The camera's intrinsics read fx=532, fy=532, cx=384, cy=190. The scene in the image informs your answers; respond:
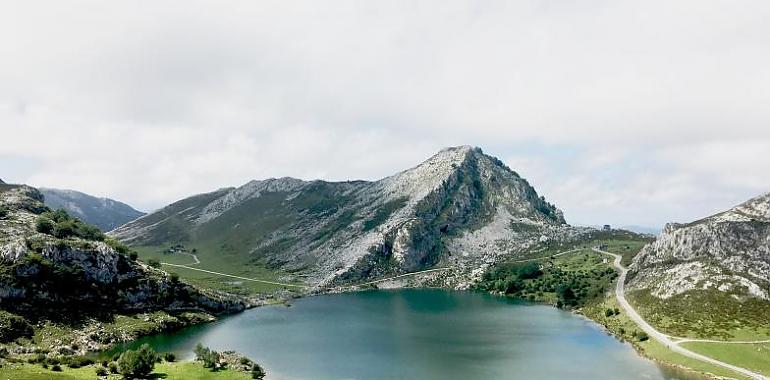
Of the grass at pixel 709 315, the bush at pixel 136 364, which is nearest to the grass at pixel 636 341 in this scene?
the grass at pixel 709 315

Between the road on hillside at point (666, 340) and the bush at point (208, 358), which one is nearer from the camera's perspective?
the road on hillside at point (666, 340)

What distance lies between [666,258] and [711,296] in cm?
3570

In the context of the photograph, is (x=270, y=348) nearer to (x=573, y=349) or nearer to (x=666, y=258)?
(x=573, y=349)

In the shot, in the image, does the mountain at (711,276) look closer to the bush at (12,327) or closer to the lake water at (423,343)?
the lake water at (423,343)

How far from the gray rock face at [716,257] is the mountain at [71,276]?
445 feet

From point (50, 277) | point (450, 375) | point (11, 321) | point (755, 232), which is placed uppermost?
point (755, 232)

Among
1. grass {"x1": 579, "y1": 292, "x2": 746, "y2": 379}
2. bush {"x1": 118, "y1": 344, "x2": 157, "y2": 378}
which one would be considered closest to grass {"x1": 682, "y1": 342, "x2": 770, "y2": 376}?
grass {"x1": 579, "y1": 292, "x2": 746, "y2": 379}

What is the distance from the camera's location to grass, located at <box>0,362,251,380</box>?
83781 millimetres

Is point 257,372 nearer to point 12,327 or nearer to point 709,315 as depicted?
point 12,327

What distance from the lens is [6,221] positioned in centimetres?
15212

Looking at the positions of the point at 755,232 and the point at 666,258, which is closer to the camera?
the point at 755,232

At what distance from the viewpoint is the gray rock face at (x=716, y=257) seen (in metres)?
139

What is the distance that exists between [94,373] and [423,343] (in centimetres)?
6745

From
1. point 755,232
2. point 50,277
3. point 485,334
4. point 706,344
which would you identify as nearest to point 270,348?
point 485,334
